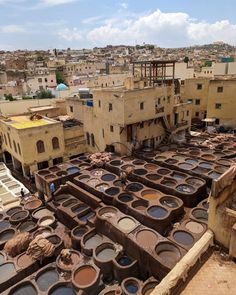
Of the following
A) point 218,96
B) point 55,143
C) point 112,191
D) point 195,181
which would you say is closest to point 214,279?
point 112,191

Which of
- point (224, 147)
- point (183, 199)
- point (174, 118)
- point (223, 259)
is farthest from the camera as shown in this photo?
point (174, 118)

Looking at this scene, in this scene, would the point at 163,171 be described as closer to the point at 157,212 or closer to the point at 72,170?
the point at 157,212

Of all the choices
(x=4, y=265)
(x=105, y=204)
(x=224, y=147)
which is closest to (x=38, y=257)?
(x=4, y=265)

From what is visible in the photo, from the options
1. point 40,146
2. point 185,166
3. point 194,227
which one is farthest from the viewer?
point 40,146

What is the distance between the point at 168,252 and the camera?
13938mm

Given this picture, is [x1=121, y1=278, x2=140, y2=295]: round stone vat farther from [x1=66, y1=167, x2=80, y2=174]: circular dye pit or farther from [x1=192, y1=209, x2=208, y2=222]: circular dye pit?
[x1=66, y1=167, x2=80, y2=174]: circular dye pit

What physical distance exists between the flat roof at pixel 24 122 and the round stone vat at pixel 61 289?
64.1ft

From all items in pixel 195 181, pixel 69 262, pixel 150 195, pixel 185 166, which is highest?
pixel 185 166

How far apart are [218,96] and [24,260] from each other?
33060 millimetres

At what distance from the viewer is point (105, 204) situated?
19391 millimetres

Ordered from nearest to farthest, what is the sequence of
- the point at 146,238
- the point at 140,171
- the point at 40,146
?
the point at 146,238, the point at 140,171, the point at 40,146

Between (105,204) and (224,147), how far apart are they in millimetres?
17086

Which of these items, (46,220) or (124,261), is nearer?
(124,261)

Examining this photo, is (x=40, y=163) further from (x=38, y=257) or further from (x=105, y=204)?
(x=38, y=257)
